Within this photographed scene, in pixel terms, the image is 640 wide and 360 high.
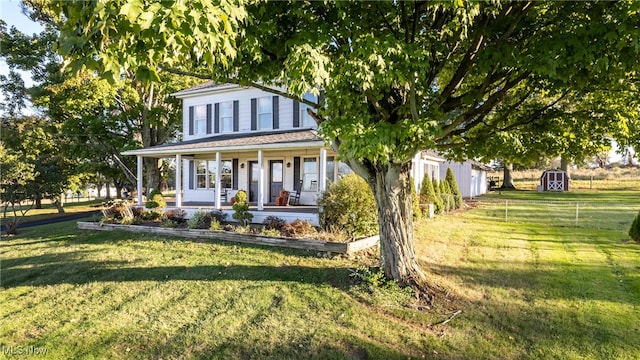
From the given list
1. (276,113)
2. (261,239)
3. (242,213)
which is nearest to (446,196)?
(276,113)

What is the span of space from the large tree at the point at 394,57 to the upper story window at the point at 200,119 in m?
12.6

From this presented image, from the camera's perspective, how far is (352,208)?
9.80 metres

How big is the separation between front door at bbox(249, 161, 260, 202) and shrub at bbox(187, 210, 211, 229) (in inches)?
175

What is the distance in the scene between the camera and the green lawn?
4.94 metres

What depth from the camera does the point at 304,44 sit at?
436cm

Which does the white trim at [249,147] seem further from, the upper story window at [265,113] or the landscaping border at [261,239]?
the landscaping border at [261,239]

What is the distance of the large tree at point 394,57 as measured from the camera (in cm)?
409

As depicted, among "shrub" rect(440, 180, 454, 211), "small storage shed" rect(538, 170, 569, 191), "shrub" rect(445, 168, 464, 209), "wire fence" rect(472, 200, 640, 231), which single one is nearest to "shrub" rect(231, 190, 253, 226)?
"shrub" rect(440, 180, 454, 211)

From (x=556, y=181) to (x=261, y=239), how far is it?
35.3m

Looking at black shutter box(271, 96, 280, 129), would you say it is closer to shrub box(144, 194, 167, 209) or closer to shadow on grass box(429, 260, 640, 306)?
Answer: shrub box(144, 194, 167, 209)

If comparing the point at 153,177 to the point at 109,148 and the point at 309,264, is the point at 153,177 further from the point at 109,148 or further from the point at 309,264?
the point at 309,264

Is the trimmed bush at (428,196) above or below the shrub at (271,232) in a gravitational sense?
above

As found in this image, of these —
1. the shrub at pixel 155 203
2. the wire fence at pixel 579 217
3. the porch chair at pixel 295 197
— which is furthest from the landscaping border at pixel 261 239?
the wire fence at pixel 579 217

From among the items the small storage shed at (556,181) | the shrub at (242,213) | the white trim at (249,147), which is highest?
the white trim at (249,147)
